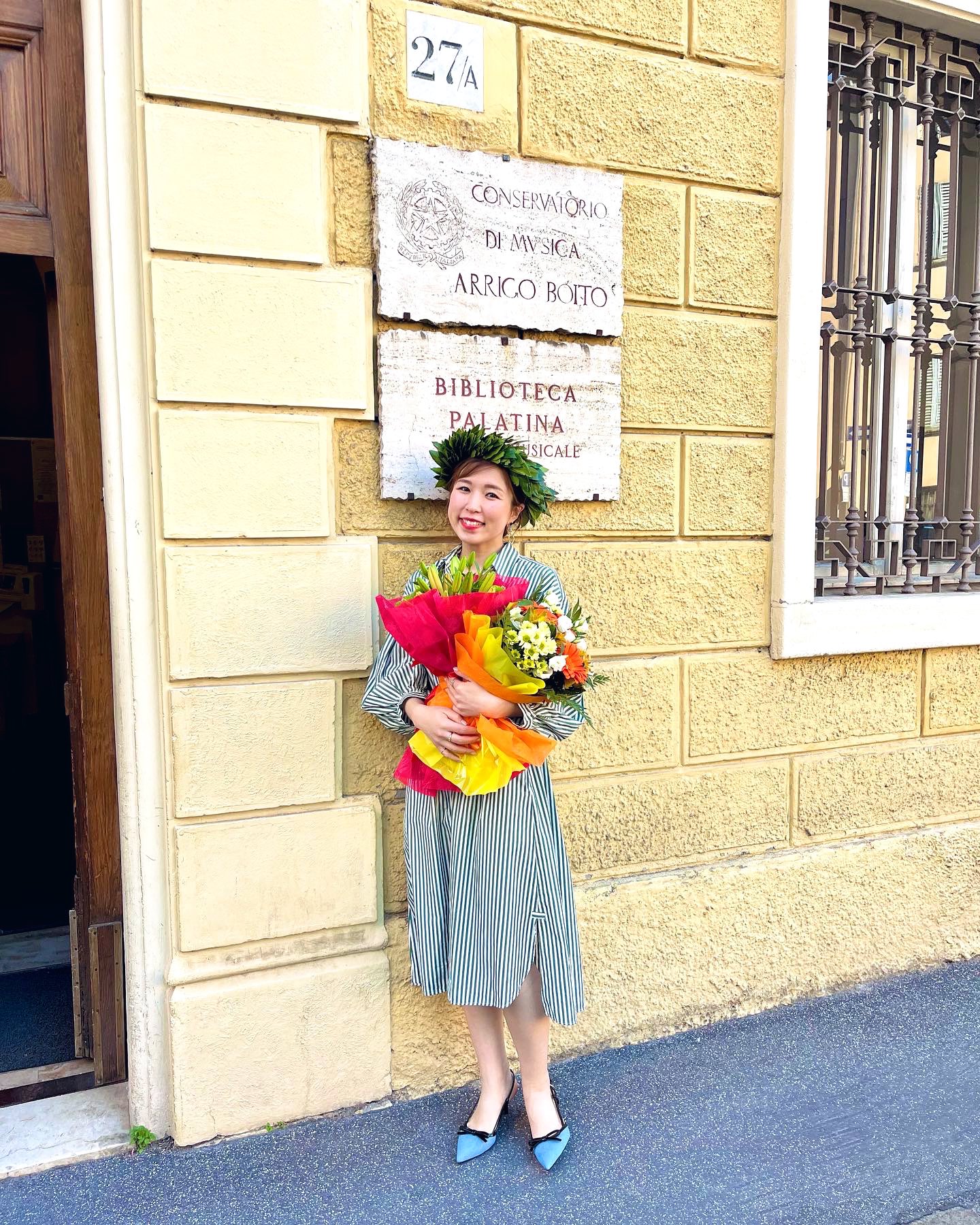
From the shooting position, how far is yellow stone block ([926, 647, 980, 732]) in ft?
11.6

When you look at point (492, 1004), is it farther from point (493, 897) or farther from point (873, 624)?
point (873, 624)

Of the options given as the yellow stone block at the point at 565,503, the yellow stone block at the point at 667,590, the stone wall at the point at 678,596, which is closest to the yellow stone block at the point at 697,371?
the stone wall at the point at 678,596

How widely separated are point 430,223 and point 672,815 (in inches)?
81.5

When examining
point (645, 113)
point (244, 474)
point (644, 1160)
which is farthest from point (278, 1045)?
point (645, 113)

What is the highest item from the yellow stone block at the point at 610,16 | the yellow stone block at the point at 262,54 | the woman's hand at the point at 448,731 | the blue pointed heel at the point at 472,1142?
the yellow stone block at the point at 610,16

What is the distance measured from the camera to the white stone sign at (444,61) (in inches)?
100

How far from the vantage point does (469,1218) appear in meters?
2.21

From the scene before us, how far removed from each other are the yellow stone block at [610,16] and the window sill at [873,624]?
1925 millimetres

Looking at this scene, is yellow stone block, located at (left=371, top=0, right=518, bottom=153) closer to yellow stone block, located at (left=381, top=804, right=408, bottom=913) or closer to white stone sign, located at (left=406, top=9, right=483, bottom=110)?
white stone sign, located at (left=406, top=9, right=483, bottom=110)

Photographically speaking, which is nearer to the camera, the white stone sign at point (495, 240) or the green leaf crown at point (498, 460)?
the green leaf crown at point (498, 460)

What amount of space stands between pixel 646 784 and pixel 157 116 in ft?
8.02

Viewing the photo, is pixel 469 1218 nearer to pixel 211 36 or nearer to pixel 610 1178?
pixel 610 1178

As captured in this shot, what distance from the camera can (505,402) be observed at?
2730mm

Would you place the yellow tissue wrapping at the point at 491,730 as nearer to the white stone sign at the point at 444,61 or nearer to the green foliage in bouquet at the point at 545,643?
the green foliage in bouquet at the point at 545,643
